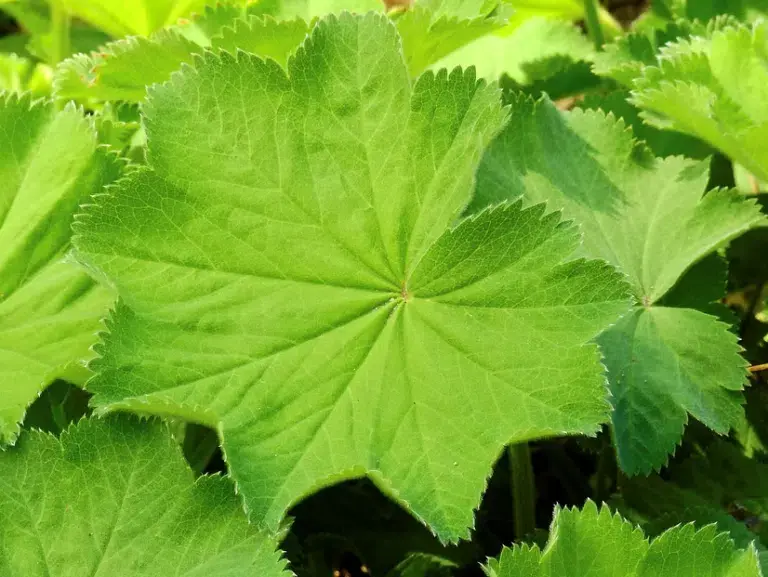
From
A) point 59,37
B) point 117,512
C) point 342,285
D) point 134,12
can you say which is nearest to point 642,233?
point 342,285

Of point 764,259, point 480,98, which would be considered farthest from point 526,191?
point 764,259

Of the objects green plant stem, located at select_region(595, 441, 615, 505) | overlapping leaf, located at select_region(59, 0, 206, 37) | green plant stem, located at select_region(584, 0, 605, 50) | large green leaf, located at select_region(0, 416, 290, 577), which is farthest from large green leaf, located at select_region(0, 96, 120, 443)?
green plant stem, located at select_region(584, 0, 605, 50)

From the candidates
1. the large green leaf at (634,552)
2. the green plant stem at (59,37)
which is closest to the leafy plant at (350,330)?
the large green leaf at (634,552)

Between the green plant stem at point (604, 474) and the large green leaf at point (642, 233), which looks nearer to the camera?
the large green leaf at point (642, 233)

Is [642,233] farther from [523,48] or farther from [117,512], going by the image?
[117,512]

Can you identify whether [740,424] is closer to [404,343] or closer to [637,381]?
[637,381]

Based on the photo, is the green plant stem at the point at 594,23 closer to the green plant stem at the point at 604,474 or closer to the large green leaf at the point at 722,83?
the large green leaf at the point at 722,83
